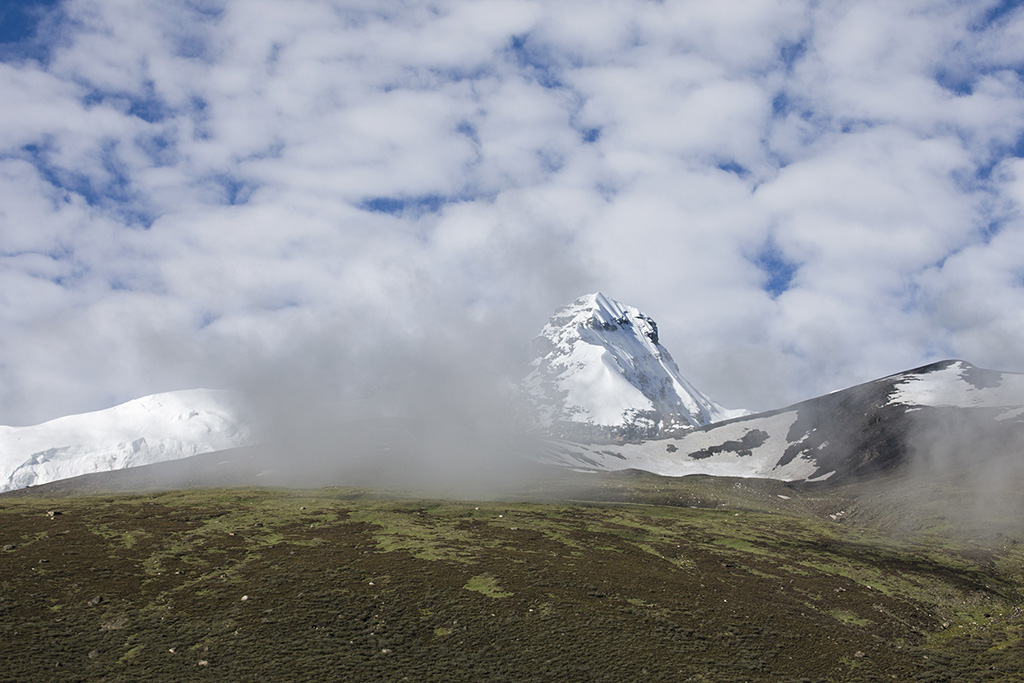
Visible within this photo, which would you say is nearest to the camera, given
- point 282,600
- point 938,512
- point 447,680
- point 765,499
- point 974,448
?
point 447,680

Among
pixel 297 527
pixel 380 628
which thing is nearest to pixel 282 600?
pixel 380 628

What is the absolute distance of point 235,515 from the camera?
253 feet

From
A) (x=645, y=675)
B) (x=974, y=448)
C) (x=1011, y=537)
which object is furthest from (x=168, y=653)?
(x=974, y=448)

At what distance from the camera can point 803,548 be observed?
82.1 metres

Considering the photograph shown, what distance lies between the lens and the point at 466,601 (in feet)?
167

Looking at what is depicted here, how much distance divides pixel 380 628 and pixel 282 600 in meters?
8.63

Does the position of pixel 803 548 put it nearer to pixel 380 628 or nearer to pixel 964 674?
pixel 964 674

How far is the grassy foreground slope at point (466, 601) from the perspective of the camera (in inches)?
1619

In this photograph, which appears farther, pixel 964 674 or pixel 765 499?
pixel 765 499

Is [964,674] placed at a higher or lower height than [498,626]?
lower

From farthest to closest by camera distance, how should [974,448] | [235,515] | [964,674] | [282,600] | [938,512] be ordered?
[974,448], [938,512], [235,515], [282,600], [964,674]

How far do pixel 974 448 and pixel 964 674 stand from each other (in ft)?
531

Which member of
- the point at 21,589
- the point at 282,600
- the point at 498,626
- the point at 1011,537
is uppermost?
the point at 21,589

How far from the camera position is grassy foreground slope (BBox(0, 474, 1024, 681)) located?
41125 millimetres
